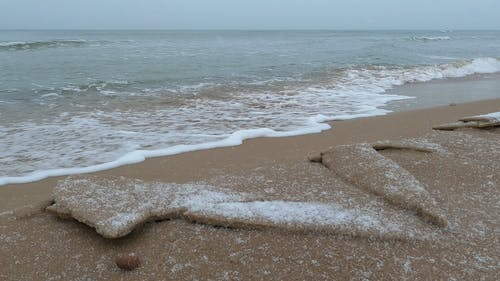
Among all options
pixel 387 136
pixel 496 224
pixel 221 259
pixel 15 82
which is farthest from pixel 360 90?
pixel 15 82

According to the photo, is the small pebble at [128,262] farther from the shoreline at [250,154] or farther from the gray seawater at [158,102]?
the gray seawater at [158,102]

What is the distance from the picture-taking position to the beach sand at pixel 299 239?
73.6 inches

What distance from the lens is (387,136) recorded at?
4.50m

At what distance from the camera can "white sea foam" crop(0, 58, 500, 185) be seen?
3.86 m

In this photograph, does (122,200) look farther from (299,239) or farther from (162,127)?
(162,127)

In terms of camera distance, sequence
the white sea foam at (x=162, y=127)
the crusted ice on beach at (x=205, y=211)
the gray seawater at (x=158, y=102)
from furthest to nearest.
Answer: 1. the gray seawater at (x=158, y=102)
2. the white sea foam at (x=162, y=127)
3. the crusted ice on beach at (x=205, y=211)

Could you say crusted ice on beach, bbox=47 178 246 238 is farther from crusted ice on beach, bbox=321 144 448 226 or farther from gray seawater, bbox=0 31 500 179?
gray seawater, bbox=0 31 500 179

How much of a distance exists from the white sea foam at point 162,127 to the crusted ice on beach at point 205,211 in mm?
1324

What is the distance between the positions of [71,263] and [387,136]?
11.9 feet

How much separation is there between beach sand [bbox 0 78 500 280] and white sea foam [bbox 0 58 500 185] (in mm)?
872

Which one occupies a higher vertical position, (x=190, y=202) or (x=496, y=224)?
(x=190, y=202)

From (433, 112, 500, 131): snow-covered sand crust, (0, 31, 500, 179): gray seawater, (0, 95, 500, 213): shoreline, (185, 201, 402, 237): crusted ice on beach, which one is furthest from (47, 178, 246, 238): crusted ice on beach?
(433, 112, 500, 131): snow-covered sand crust

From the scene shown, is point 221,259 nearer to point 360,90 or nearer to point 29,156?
point 29,156

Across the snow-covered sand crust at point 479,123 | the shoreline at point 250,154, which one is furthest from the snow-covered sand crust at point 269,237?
the snow-covered sand crust at point 479,123
